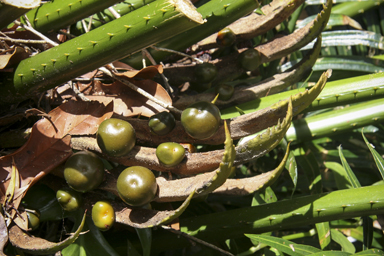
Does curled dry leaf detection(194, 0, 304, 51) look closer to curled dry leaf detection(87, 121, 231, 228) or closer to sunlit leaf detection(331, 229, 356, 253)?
curled dry leaf detection(87, 121, 231, 228)

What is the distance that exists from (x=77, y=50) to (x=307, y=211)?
2.39 feet

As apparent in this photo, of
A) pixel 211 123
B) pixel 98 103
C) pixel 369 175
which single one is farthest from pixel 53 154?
pixel 369 175

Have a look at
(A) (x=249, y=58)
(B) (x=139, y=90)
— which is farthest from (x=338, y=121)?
(B) (x=139, y=90)

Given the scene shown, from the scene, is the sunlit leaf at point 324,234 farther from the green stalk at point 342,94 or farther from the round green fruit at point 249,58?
the round green fruit at point 249,58

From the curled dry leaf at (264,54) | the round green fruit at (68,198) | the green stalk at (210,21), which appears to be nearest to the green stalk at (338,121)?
the curled dry leaf at (264,54)

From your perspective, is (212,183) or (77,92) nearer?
(212,183)

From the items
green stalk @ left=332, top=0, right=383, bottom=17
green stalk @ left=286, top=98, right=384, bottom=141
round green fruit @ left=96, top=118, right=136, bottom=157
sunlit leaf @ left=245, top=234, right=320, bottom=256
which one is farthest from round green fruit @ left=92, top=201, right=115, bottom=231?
green stalk @ left=332, top=0, right=383, bottom=17

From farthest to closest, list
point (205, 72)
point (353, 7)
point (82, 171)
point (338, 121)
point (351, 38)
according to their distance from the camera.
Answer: point (353, 7), point (351, 38), point (338, 121), point (205, 72), point (82, 171)

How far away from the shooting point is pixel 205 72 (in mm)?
946

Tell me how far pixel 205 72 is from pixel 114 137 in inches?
14.4

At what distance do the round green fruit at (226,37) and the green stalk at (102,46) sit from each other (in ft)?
1.13

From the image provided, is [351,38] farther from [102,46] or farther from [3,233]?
[3,233]

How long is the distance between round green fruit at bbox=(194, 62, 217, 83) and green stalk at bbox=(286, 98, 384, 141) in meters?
0.41

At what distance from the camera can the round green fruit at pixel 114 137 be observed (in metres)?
0.73
